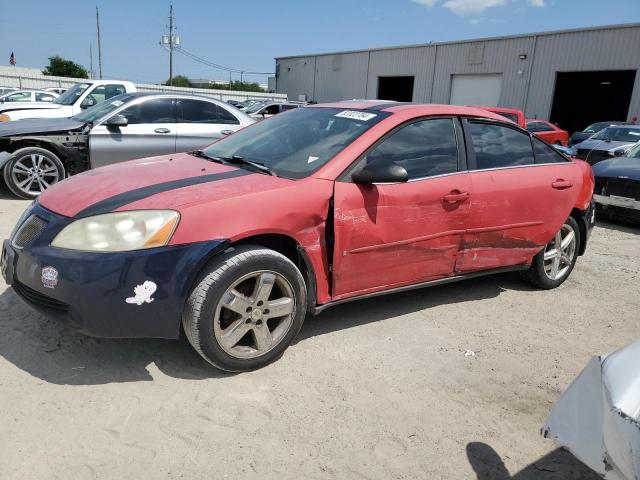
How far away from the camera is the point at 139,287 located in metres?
2.64

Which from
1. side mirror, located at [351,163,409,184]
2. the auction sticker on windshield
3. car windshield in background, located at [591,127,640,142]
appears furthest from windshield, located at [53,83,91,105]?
car windshield in background, located at [591,127,640,142]

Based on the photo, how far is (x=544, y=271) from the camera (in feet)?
15.3

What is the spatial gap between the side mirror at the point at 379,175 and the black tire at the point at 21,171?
5555 millimetres

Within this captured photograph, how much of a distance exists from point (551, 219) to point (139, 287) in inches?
133

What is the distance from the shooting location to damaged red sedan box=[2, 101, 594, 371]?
268 centimetres

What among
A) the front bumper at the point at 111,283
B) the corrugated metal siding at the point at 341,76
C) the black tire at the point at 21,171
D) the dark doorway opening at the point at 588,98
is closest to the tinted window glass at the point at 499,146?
the front bumper at the point at 111,283

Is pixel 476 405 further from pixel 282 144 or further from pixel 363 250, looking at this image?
pixel 282 144

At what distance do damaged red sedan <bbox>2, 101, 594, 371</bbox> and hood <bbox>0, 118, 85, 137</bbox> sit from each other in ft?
13.8

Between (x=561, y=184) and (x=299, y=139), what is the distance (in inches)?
91.3

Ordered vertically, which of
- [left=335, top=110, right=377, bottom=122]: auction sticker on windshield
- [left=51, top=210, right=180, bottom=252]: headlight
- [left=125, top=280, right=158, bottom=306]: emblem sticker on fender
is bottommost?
[left=125, top=280, right=158, bottom=306]: emblem sticker on fender

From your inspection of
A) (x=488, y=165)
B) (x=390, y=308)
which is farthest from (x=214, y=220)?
(x=488, y=165)

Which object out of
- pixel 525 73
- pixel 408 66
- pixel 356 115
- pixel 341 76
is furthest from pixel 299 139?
pixel 341 76

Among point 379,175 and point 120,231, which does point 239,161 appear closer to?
point 379,175

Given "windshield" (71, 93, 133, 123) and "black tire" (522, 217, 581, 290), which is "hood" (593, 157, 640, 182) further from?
"windshield" (71, 93, 133, 123)
